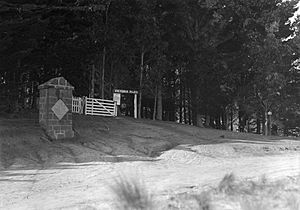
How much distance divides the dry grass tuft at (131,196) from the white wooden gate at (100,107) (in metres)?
16.4

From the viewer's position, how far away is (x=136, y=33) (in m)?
25.7

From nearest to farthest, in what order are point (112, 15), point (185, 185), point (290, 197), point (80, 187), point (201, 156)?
point (290, 197) → point (185, 185) → point (80, 187) → point (201, 156) → point (112, 15)

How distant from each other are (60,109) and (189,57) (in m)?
16.0

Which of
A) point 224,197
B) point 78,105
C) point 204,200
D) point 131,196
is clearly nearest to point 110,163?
point 224,197

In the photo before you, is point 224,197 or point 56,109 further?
point 56,109

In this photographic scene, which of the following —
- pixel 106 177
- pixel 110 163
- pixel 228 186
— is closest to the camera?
pixel 228 186

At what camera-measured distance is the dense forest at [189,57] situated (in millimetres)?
24547

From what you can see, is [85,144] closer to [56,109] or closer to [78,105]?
[56,109]

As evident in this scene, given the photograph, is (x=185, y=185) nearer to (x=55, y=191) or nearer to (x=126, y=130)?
(x=55, y=191)

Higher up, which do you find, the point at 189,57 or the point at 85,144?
the point at 189,57

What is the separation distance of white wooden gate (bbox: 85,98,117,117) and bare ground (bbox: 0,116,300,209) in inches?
92.8

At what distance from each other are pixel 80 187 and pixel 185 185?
2304 millimetres

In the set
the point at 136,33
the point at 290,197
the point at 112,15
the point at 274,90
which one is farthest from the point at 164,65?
the point at 290,197

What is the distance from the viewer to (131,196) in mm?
5348
